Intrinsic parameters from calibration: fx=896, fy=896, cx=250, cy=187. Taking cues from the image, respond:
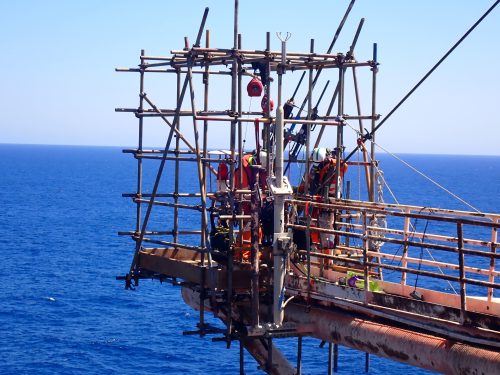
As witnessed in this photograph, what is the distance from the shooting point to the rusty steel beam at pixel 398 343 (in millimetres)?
14891

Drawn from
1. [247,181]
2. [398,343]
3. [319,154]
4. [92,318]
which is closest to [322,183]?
[319,154]

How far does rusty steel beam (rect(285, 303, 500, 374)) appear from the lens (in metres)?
14.9

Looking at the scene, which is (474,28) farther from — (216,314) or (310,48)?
(216,314)

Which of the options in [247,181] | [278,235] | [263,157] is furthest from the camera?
[247,181]

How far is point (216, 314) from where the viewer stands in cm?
2019

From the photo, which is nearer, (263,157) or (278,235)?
(278,235)

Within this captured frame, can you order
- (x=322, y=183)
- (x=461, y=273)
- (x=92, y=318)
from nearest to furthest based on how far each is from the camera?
1. (x=461, y=273)
2. (x=322, y=183)
3. (x=92, y=318)

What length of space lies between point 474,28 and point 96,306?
5519cm

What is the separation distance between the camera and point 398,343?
16.1 meters

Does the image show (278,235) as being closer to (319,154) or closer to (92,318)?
(319,154)

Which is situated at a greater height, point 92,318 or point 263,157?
point 263,157

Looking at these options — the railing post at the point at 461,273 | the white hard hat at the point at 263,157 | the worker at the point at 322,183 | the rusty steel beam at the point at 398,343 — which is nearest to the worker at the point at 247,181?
the white hard hat at the point at 263,157

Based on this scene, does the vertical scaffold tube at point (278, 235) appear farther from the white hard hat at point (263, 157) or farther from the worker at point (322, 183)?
the worker at point (322, 183)

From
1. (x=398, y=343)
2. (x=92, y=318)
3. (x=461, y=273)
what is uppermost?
(x=461, y=273)
